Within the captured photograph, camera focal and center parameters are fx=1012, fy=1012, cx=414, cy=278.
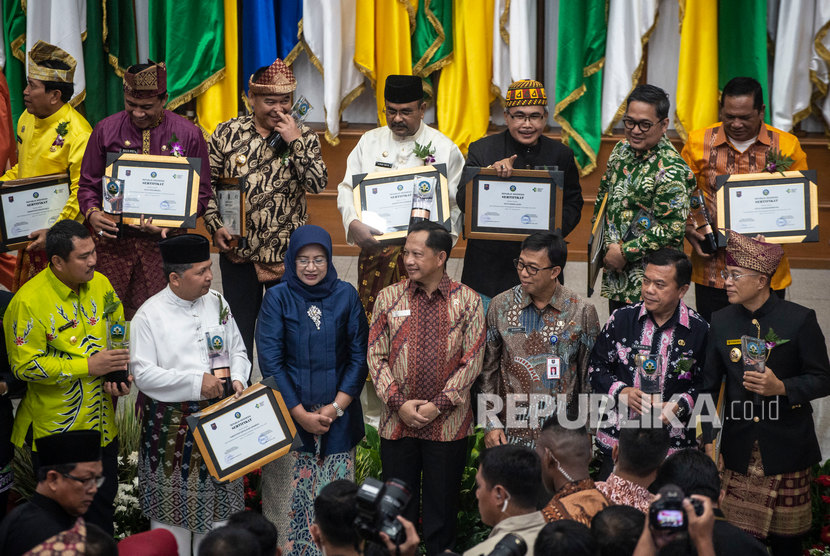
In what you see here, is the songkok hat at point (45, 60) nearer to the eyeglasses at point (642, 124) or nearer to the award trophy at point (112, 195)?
the award trophy at point (112, 195)

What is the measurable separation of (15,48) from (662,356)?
23.1ft

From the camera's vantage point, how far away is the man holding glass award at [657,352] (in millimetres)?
5156

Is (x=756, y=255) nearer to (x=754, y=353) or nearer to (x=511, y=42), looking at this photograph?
(x=754, y=353)

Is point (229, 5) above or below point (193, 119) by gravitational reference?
above

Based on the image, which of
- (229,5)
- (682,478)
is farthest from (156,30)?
(682,478)

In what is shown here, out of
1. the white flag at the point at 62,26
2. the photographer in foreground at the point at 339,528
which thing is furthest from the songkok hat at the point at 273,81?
the white flag at the point at 62,26

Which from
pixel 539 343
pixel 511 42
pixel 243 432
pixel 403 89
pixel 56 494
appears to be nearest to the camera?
pixel 56 494

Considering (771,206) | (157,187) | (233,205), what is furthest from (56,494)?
(771,206)

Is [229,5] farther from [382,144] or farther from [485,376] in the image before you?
[485,376]

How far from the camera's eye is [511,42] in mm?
9109

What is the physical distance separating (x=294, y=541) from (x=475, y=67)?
207 inches

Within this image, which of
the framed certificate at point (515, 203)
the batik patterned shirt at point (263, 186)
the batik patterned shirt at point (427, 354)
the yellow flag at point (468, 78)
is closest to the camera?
the batik patterned shirt at point (427, 354)

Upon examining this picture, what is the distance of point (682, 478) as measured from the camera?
4.13 meters

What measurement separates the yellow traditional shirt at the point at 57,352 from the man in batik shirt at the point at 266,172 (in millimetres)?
1268
